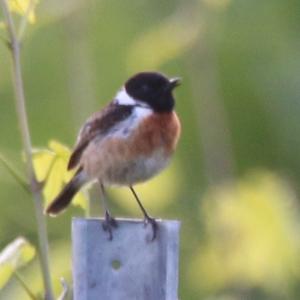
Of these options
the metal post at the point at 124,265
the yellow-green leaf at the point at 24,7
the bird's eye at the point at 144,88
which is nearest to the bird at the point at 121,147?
the bird's eye at the point at 144,88

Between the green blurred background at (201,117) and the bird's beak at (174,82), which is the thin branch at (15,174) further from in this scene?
the bird's beak at (174,82)

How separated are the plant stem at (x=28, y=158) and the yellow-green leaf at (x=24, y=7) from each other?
105 mm

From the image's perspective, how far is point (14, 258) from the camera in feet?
10.5

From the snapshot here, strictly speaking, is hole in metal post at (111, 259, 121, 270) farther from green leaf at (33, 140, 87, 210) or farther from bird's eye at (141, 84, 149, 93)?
bird's eye at (141, 84, 149, 93)

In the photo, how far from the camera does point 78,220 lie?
306 centimetres

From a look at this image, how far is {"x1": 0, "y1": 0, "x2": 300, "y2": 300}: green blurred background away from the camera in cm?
471

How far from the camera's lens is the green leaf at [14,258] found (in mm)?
3156

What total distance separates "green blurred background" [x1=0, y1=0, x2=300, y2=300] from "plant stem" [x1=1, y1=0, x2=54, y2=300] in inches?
34.9

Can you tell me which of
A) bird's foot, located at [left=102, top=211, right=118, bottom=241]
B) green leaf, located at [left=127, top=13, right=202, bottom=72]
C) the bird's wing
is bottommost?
green leaf, located at [left=127, top=13, right=202, bottom=72]

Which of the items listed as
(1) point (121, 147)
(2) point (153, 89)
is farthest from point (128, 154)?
(2) point (153, 89)

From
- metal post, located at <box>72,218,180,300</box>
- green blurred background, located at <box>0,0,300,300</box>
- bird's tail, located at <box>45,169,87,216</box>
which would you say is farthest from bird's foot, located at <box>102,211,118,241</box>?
bird's tail, located at <box>45,169,87,216</box>

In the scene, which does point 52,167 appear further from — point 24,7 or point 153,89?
point 153,89

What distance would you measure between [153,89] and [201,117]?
76 centimetres

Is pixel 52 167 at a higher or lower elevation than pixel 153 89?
higher
